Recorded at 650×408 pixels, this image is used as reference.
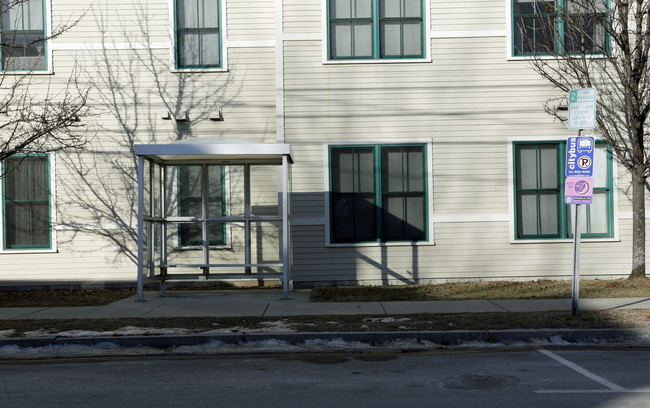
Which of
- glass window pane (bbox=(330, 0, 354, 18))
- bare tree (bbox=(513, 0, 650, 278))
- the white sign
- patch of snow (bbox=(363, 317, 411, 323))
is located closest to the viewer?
the white sign

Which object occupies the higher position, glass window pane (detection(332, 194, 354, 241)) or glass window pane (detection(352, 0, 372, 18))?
glass window pane (detection(352, 0, 372, 18))

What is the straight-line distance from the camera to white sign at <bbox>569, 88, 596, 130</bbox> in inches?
380

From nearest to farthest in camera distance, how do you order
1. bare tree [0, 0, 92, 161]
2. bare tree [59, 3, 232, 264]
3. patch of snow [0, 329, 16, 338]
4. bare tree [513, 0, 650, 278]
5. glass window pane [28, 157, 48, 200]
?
patch of snow [0, 329, 16, 338], bare tree [513, 0, 650, 278], bare tree [0, 0, 92, 161], bare tree [59, 3, 232, 264], glass window pane [28, 157, 48, 200]

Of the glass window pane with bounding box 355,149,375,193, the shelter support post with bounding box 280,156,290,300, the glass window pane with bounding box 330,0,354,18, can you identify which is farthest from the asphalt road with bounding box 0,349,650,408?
the glass window pane with bounding box 330,0,354,18

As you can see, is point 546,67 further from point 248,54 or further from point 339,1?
point 248,54

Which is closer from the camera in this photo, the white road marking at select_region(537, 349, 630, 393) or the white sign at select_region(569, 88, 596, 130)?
the white road marking at select_region(537, 349, 630, 393)

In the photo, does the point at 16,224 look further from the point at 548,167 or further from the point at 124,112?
the point at 548,167

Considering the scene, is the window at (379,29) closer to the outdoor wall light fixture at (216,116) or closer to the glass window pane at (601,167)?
the outdoor wall light fixture at (216,116)

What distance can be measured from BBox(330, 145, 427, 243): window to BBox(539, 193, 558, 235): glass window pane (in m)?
2.48

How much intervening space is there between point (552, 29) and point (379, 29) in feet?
11.6

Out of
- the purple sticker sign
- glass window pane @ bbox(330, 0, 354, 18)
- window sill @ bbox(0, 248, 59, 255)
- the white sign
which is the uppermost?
glass window pane @ bbox(330, 0, 354, 18)

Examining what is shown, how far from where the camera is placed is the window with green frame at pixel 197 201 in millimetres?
15664

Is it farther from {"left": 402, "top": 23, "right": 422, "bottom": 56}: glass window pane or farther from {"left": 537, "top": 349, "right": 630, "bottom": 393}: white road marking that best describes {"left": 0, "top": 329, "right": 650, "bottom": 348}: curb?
{"left": 402, "top": 23, "right": 422, "bottom": 56}: glass window pane

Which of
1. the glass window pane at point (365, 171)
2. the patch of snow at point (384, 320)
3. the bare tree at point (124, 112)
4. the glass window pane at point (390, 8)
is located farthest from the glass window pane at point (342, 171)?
the patch of snow at point (384, 320)
